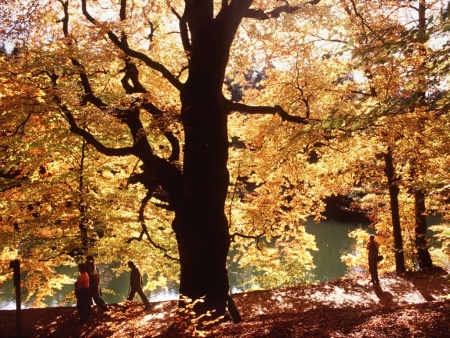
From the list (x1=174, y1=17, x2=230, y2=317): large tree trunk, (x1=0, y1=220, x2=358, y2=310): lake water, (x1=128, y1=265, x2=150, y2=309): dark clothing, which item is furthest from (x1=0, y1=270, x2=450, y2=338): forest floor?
(x1=0, y1=220, x2=358, y2=310): lake water

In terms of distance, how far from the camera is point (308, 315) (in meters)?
8.09

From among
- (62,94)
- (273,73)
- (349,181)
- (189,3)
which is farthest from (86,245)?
(349,181)

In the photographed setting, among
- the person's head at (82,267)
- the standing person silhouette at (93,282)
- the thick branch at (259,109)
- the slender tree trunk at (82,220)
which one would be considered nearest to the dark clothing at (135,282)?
the standing person silhouette at (93,282)

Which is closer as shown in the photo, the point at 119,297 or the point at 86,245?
the point at 86,245

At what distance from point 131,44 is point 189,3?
9.21ft

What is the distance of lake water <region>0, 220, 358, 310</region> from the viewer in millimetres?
22625

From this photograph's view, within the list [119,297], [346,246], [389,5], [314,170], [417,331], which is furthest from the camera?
[346,246]

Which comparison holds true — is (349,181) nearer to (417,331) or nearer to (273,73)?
(273,73)

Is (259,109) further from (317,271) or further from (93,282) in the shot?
(317,271)

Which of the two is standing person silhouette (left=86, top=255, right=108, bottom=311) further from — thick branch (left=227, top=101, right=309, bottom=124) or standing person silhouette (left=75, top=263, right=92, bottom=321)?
thick branch (left=227, top=101, right=309, bottom=124)

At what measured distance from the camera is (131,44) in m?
9.66

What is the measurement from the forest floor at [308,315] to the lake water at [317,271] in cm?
548

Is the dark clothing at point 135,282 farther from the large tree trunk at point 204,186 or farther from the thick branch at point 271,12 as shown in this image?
the thick branch at point 271,12

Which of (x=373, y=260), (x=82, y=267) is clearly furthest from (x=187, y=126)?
(x=373, y=260)
